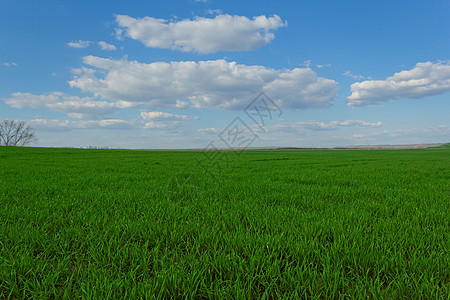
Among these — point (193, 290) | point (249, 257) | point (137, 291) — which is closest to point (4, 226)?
point (137, 291)

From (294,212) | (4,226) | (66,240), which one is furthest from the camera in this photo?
(294,212)

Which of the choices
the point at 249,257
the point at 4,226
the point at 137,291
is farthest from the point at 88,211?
the point at 249,257

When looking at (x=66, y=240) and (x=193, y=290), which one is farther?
(x=66, y=240)

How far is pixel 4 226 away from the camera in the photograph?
2.99 m

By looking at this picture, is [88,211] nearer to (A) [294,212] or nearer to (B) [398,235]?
(A) [294,212]

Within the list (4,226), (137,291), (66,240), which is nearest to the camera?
(137,291)

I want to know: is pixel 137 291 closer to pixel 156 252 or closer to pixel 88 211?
pixel 156 252

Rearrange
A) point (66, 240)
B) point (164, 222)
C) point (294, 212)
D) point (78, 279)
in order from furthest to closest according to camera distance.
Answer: point (294, 212), point (164, 222), point (66, 240), point (78, 279)

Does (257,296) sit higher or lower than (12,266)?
lower

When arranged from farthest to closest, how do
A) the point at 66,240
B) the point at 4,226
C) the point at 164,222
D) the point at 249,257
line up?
the point at 164,222, the point at 4,226, the point at 66,240, the point at 249,257

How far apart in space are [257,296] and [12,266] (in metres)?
2.16

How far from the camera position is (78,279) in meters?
1.92

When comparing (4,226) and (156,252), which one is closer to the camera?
(156,252)

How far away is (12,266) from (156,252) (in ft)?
4.05
